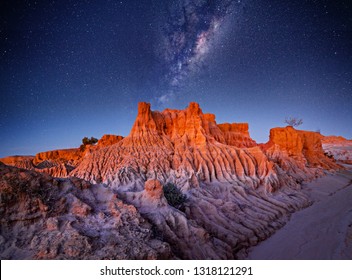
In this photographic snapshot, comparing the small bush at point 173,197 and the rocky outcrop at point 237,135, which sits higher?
the rocky outcrop at point 237,135

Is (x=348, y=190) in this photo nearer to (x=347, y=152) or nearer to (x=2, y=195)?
(x=2, y=195)

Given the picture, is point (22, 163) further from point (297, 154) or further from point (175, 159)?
point (297, 154)

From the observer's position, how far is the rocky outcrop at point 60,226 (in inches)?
228

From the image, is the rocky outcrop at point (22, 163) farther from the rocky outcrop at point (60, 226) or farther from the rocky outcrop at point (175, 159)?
the rocky outcrop at point (60, 226)

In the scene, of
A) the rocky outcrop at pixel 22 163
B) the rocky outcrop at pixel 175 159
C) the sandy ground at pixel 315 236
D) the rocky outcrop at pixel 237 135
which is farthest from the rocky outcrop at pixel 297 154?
the rocky outcrop at pixel 22 163

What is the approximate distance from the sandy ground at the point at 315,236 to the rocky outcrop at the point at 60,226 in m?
7.74

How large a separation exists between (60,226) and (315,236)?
1385 centimetres

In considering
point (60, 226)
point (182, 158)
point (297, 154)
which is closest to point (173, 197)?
point (60, 226)

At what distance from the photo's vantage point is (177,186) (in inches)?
754

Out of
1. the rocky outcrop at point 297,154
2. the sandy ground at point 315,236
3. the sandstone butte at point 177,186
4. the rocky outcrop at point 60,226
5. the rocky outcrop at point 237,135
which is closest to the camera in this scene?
the rocky outcrop at point 60,226

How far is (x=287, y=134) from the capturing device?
34906mm

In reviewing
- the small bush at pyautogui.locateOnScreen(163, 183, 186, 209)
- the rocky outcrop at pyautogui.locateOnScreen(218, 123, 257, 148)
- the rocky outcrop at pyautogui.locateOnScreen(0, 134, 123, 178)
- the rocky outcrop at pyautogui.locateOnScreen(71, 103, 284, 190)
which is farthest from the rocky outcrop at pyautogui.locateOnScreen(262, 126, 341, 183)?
the rocky outcrop at pyautogui.locateOnScreen(0, 134, 123, 178)

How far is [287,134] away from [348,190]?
12.8 metres
